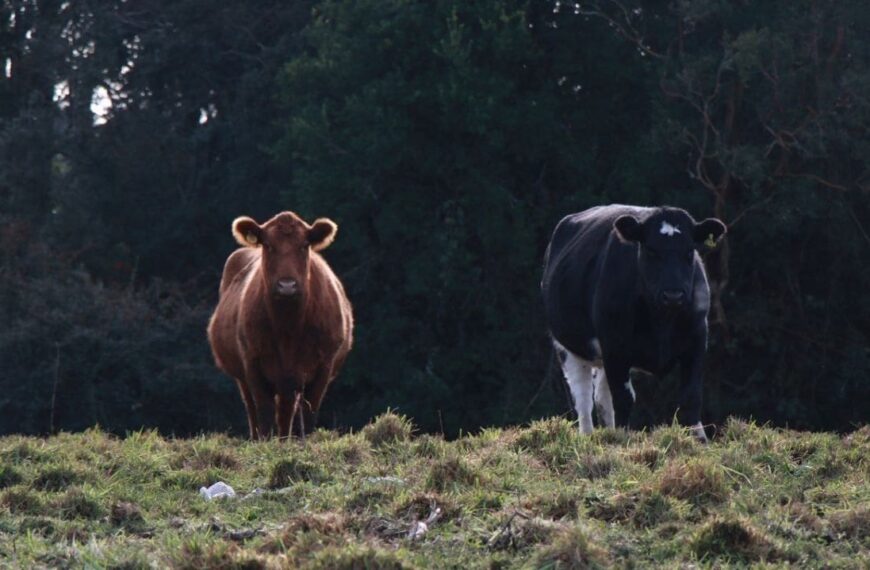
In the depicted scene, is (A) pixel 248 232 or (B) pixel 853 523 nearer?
(B) pixel 853 523

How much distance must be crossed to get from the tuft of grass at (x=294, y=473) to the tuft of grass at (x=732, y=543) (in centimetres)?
244

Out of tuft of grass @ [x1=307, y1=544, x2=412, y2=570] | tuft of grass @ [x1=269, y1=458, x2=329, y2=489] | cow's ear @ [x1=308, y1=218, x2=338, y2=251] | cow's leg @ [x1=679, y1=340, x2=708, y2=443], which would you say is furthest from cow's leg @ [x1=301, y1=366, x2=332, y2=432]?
tuft of grass @ [x1=307, y1=544, x2=412, y2=570]

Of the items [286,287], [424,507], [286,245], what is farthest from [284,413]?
[424,507]

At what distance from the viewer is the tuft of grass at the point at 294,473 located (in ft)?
26.1

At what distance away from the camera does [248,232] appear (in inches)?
474

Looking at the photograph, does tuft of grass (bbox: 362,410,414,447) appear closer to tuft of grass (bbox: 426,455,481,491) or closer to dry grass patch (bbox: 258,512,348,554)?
tuft of grass (bbox: 426,455,481,491)

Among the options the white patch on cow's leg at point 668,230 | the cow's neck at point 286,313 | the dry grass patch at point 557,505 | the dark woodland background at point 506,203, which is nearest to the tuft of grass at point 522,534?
the dry grass patch at point 557,505

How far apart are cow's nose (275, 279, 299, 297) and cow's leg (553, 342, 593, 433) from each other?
2.39 meters

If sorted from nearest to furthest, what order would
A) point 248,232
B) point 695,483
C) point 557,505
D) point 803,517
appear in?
point 803,517 < point 557,505 < point 695,483 < point 248,232

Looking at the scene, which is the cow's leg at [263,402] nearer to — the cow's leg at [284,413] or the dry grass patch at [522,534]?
the cow's leg at [284,413]

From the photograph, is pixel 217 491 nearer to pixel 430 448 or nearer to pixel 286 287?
pixel 430 448

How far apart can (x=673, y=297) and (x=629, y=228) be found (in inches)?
28.9

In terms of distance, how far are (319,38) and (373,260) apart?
4192 millimetres

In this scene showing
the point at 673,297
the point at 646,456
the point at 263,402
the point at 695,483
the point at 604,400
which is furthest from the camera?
the point at 604,400
